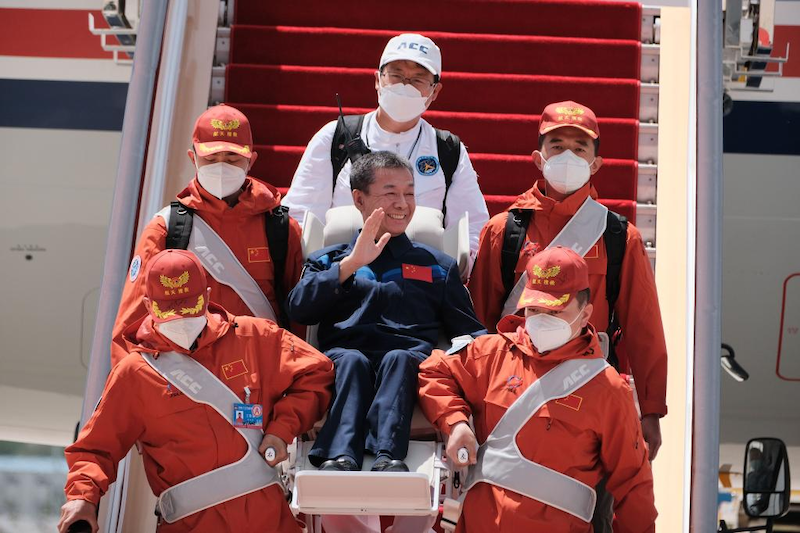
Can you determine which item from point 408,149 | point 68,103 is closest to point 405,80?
point 408,149

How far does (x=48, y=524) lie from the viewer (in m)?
9.66

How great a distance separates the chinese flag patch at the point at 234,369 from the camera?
4.26 metres

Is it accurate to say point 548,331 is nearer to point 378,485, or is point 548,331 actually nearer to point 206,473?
point 378,485

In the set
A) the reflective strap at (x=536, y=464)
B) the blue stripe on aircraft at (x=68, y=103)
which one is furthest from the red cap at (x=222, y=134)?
the blue stripe on aircraft at (x=68, y=103)

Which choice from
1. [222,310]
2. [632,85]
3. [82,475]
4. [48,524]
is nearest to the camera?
[82,475]

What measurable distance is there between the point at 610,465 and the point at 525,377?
1.39 ft

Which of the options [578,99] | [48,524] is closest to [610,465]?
[578,99]

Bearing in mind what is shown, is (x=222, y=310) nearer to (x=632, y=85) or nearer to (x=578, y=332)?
(x=578, y=332)

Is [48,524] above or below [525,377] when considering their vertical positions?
below

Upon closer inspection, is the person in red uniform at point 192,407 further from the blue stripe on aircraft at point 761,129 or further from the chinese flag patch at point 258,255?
the blue stripe on aircraft at point 761,129

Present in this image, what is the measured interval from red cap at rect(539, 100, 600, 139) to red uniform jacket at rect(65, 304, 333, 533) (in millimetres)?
1428

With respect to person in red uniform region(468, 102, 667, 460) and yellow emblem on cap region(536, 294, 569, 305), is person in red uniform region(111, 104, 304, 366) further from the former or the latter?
yellow emblem on cap region(536, 294, 569, 305)

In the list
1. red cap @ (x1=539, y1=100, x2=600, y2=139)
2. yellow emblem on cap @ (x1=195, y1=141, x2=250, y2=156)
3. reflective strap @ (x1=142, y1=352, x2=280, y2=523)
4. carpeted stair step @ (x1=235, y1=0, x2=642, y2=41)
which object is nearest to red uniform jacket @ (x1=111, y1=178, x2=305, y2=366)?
yellow emblem on cap @ (x1=195, y1=141, x2=250, y2=156)

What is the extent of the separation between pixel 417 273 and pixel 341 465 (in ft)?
3.07
